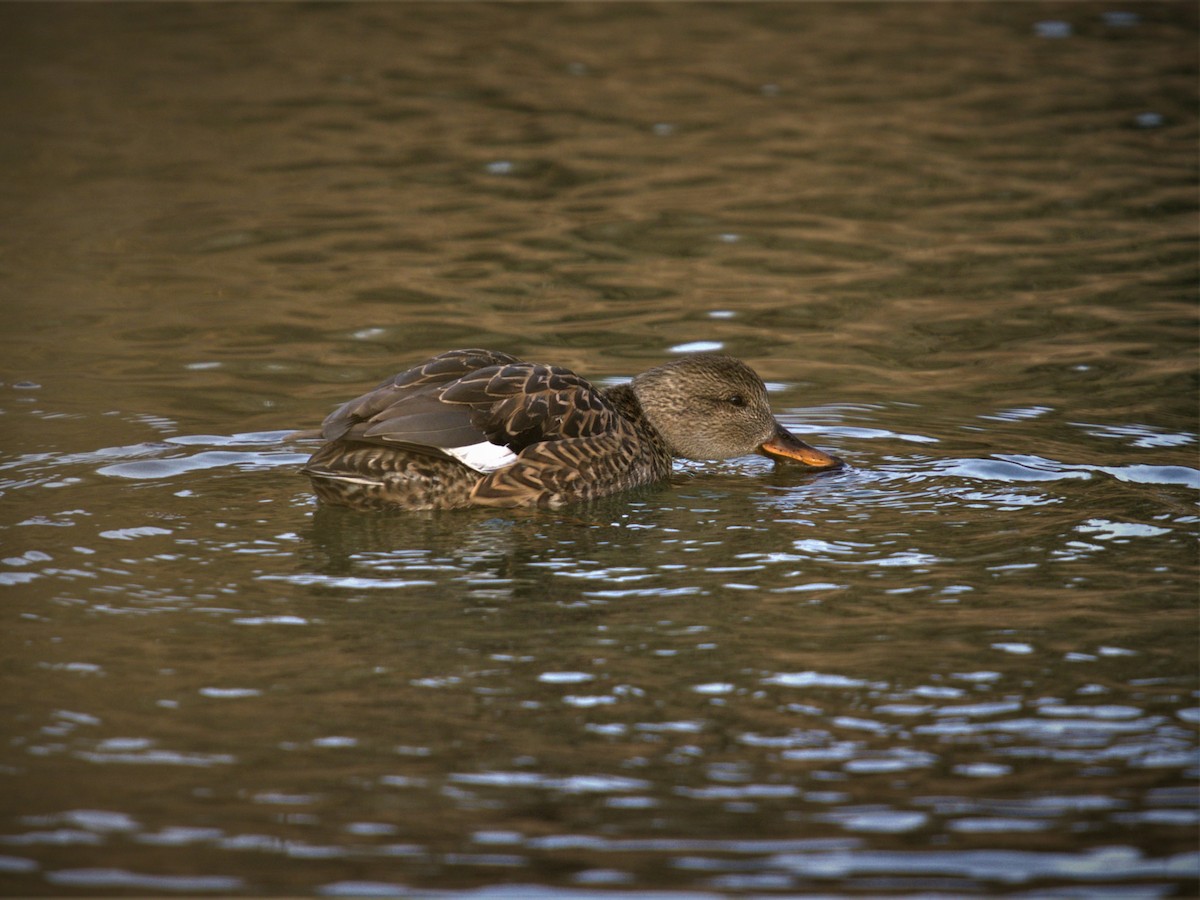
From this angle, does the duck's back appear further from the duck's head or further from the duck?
the duck's head

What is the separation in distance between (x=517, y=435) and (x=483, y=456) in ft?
0.87

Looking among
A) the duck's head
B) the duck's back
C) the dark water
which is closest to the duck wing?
the duck's back

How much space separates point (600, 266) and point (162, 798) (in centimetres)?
844

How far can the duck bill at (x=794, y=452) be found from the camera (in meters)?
8.71

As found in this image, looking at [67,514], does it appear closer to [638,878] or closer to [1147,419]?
[638,878]

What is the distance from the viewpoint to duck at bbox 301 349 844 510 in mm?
7773

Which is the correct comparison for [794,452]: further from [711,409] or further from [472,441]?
[472,441]

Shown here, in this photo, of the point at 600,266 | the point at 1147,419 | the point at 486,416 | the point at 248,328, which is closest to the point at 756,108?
the point at 600,266

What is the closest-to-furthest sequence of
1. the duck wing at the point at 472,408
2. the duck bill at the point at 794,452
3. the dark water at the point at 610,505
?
1. the dark water at the point at 610,505
2. the duck wing at the point at 472,408
3. the duck bill at the point at 794,452

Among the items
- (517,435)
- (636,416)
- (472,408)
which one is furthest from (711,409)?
(472,408)

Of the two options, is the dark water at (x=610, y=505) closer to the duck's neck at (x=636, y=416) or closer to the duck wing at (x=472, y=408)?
the duck's neck at (x=636, y=416)

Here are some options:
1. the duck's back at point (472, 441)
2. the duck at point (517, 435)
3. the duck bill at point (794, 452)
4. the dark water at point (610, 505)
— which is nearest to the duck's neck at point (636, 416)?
the duck at point (517, 435)

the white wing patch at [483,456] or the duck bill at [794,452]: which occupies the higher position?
the white wing patch at [483,456]

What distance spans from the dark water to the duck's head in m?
0.23
